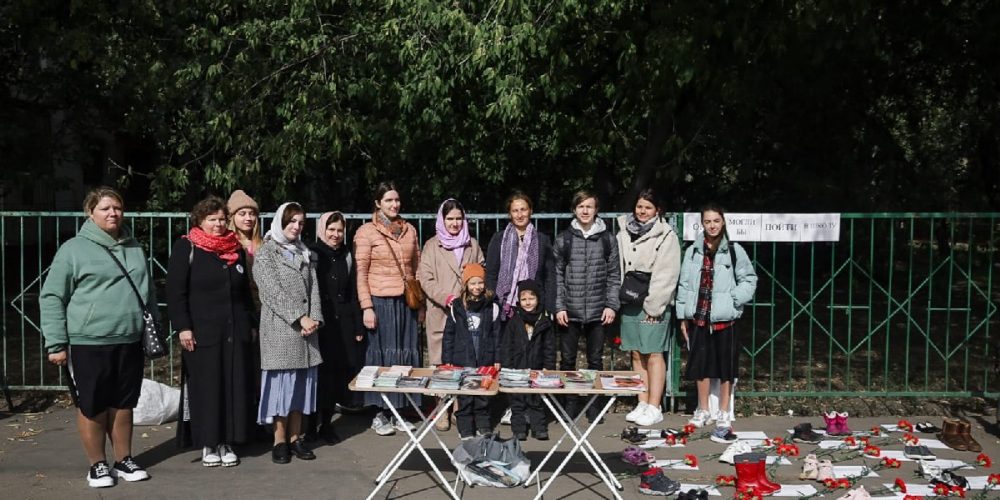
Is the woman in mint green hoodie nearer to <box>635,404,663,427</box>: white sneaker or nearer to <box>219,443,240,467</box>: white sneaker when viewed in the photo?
<box>219,443,240,467</box>: white sneaker

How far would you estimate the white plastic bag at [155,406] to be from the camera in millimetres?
7480

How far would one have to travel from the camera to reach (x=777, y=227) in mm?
7766

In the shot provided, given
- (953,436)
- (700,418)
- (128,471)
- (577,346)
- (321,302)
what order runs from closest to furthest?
(128,471)
(321,302)
(953,436)
(577,346)
(700,418)

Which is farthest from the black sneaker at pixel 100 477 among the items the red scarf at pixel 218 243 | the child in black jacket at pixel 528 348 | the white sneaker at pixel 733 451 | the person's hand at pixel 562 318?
the white sneaker at pixel 733 451

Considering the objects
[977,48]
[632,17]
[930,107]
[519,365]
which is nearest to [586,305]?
[519,365]

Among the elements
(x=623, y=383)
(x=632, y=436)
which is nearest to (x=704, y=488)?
(x=623, y=383)

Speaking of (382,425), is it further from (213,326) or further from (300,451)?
(213,326)

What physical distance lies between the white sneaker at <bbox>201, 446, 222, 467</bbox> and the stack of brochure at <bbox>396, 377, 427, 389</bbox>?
5.43 ft

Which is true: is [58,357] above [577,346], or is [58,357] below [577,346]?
above

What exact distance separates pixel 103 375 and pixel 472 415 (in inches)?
102

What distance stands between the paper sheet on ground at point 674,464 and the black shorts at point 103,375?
11.4 ft

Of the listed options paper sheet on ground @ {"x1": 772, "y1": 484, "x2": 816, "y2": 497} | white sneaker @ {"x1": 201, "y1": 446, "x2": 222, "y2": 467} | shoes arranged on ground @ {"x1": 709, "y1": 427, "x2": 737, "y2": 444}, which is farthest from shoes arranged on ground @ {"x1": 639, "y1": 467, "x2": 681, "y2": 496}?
white sneaker @ {"x1": 201, "y1": 446, "x2": 222, "y2": 467}

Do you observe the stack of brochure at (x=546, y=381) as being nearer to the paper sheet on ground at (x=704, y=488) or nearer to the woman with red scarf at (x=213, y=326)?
the paper sheet on ground at (x=704, y=488)

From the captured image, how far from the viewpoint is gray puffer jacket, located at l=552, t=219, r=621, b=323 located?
7285 mm
